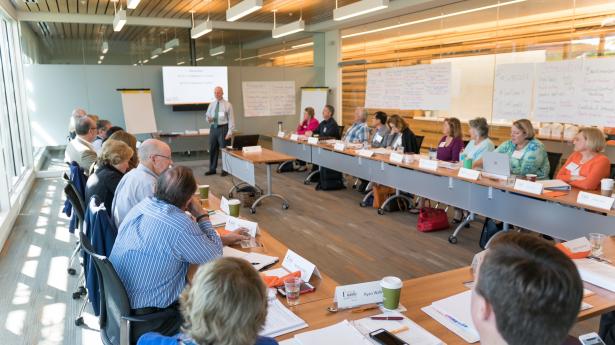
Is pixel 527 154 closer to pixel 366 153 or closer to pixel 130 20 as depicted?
pixel 366 153

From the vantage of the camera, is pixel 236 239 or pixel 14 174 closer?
pixel 236 239

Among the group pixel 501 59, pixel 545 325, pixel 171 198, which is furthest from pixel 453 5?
pixel 545 325

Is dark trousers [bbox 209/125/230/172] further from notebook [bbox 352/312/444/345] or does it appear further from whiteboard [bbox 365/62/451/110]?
notebook [bbox 352/312/444/345]

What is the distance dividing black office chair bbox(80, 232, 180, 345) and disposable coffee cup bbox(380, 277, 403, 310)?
0.99m

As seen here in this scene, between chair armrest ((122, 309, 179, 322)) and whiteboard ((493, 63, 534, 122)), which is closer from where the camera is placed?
chair armrest ((122, 309, 179, 322))

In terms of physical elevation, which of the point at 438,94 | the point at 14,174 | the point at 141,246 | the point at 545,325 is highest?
the point at 438,94

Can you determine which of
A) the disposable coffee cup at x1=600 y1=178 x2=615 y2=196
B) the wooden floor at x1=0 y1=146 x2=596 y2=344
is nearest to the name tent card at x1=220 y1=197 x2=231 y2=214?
the wooden floor at x1=0 y1=146 x2=596 y2=344

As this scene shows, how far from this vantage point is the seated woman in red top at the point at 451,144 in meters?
5.38

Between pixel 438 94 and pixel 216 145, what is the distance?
4204mm

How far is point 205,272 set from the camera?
44.6 inches

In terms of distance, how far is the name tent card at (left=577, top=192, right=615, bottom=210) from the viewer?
3.14 metres

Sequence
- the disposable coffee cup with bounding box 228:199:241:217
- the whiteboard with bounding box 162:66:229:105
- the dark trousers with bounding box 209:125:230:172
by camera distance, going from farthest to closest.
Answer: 1. the whiteboard with bounding box 162:66:229:105
2. the dark trousers with bounding box 209:125:230:172
3. the disposable coffee cup with bounding box 228:199:241:217

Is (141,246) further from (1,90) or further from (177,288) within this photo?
(1,90)

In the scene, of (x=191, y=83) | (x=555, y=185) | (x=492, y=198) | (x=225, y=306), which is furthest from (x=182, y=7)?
(x=225, y=306)
